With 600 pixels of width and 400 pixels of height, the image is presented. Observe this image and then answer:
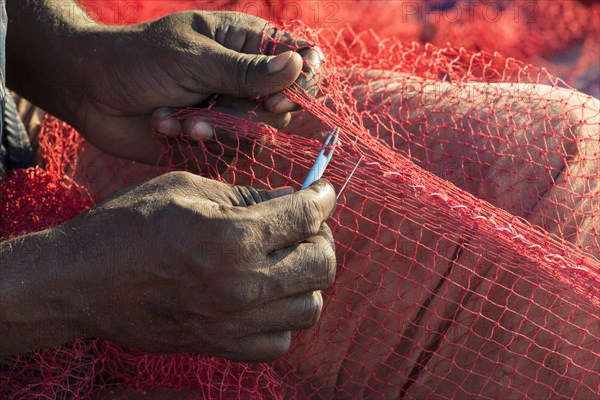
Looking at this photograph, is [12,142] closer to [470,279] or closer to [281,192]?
[281,192]

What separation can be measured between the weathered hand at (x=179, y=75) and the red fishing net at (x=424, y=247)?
5 centimetres

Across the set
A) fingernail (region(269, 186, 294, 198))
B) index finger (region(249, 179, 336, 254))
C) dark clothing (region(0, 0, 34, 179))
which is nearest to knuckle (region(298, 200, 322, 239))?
index finger (region(249, 179, 336, 254))

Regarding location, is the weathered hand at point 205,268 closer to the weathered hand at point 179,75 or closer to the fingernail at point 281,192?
the fingernail at point 281,192

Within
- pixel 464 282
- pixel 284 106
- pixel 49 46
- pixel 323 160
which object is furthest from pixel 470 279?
pixel 49 46

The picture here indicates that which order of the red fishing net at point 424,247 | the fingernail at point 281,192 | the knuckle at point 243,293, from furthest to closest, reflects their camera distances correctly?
1. the red fishing net at point 424,247
2. the fingernail at point 281,192
3. the knuckle at point 243,293

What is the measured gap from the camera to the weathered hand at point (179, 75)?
66.6 inches

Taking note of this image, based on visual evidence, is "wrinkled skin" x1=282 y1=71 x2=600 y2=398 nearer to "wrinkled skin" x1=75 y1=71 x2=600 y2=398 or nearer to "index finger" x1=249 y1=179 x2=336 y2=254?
"wrinkled skin" x1=75 y1=71 x2=600 y2=398

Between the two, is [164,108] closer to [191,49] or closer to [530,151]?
[191,49]

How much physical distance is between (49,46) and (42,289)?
80 cm

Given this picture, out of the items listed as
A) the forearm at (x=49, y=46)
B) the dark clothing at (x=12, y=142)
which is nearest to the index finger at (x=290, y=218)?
the forearm at (x=49, y=46)

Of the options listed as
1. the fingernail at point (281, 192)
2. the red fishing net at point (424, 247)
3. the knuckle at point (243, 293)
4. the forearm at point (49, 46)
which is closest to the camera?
the knuckle at point (243, 293)

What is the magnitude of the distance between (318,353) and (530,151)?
67cm

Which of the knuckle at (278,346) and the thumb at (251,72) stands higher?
the thumb at (251,72)

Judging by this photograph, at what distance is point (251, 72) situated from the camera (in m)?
1.67
